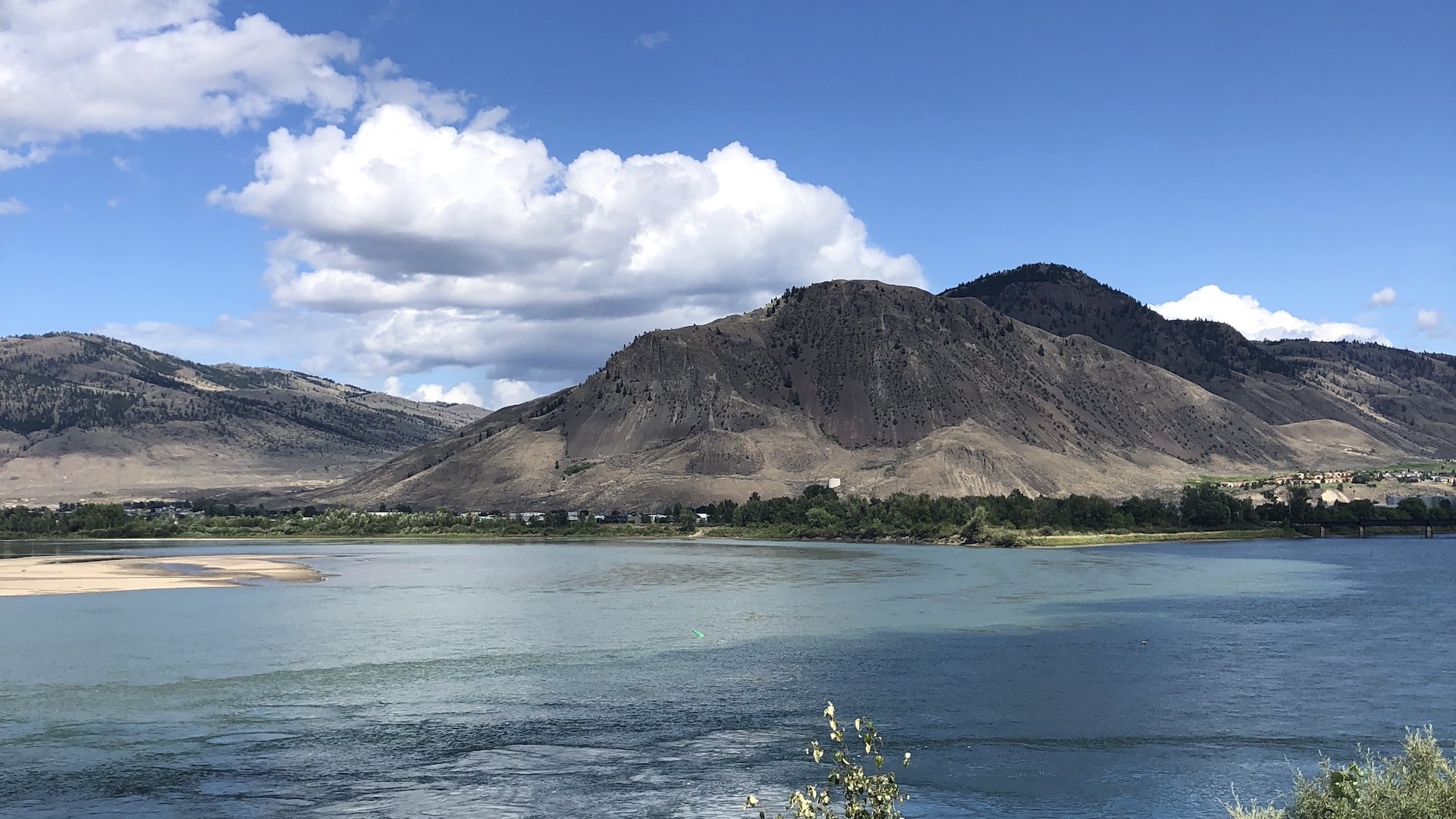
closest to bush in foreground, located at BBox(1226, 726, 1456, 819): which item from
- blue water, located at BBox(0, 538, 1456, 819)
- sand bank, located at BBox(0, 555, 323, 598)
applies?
blue water, located at BBox(0, 538, 1456, 819)

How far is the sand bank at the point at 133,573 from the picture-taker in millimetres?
114000

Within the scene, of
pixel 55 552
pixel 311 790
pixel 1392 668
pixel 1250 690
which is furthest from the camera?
pixel 55 552

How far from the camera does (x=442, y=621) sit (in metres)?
85.4

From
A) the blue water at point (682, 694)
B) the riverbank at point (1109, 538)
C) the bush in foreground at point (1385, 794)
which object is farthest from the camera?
the riverbank at point (1109, 538)

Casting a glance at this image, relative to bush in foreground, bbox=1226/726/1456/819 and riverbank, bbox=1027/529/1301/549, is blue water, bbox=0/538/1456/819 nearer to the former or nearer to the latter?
bush in foreground, bbox=1226/726/1456/819

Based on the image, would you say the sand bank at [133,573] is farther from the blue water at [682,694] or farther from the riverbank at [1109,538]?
the riverbank at [1109,538]

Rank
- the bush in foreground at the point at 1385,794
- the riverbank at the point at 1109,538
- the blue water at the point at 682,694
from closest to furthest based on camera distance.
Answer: the bush in foreground at the point at 1385,794
the blue water at the point at 682,694
the riverbank at the point at 1109,538

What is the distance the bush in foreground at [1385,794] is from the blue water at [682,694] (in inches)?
329

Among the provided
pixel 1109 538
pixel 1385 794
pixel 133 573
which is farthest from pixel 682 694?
pixel 1109 538

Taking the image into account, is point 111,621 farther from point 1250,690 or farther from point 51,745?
point 1250,690

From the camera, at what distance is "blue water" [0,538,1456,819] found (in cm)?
4050

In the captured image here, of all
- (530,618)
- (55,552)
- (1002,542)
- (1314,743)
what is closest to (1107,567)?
(1002,542)

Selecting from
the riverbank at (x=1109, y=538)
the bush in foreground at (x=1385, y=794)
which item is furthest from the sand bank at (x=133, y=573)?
the bush in foreground at (x=1385, y=794)

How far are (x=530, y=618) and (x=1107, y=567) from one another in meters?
76.1
